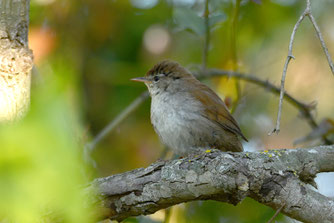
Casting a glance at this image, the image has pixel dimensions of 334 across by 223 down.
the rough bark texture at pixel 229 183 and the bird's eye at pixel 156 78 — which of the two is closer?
the rough bark texture at pixel 229 183

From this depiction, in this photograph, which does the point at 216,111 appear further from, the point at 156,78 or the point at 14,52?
the point at 14,52

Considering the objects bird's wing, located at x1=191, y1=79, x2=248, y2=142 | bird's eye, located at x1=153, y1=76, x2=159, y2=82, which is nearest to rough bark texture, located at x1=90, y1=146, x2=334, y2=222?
Result: bird's wing, located at x1=191, y1=79, x2=248, y2=142

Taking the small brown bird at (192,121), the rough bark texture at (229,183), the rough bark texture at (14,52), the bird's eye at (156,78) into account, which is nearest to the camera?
the rough bark texture at (14,52)

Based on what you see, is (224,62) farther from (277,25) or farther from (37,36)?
(37,36)

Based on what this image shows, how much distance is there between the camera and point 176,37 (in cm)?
644

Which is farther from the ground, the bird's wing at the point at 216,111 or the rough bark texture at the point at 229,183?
the bird's wing at the point at 216,111

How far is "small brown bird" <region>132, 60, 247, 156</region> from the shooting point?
416 cm

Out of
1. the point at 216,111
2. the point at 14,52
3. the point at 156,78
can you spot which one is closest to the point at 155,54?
the point at 156,78

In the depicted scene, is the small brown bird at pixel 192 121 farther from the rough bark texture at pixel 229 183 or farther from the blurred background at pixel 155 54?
the rough bark texture at pixel 229 183

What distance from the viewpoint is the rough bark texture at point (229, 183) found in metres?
2.69

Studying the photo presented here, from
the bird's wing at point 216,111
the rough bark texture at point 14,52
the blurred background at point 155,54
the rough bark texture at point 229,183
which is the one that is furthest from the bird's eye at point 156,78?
the rough bark texture at point 14,52

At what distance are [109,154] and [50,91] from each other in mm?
5080

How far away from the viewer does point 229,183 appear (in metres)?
2.68

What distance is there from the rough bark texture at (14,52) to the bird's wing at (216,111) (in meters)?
2.02
